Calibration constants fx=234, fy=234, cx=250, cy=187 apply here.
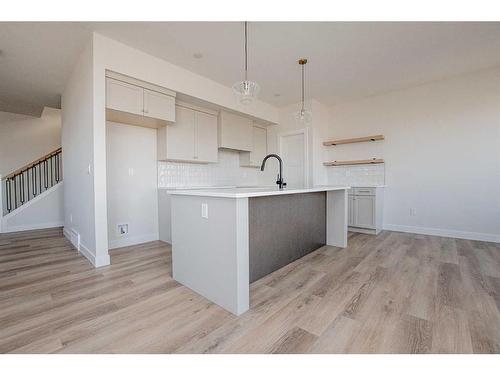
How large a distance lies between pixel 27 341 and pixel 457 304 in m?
2.87

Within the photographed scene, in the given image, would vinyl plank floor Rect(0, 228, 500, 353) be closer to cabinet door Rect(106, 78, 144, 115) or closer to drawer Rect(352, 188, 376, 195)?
drawer Rect(352, 188, 376, 195)

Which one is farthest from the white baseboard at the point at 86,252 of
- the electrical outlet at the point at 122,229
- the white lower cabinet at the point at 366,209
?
the white lower cabinet at the point at 366,209

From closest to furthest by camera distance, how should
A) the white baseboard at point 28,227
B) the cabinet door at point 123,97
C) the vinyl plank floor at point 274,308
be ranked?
the vinyl plank floor at point 274,308, the cabinet door at point 123,97, the white baseboard at point 28,227

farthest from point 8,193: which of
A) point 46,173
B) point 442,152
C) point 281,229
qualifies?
point 442,152

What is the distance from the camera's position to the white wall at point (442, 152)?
3.53 meters

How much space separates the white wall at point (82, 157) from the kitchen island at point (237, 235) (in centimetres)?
117

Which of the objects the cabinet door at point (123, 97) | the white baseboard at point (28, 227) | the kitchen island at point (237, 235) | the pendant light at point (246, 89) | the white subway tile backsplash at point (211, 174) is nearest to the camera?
the kitchen island at point (237, 235)

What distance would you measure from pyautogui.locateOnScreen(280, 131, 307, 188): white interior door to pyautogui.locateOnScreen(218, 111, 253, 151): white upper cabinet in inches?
32.6

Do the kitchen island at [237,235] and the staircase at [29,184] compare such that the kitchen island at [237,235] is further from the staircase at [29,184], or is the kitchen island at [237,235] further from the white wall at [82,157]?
the staircase at [29,184]

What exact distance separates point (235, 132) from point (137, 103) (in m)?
1.98

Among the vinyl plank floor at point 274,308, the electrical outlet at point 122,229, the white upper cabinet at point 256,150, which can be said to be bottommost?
the vinyl plank floor at point 274,308

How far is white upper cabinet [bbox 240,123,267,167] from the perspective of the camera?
5117 millimetres

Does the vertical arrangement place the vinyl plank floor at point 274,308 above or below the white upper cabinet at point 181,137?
below
